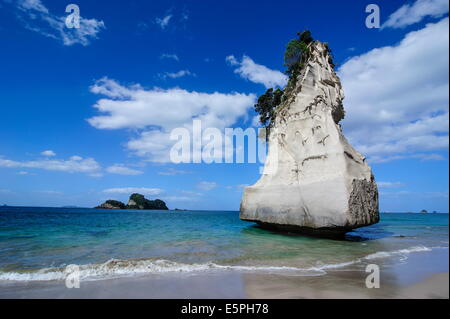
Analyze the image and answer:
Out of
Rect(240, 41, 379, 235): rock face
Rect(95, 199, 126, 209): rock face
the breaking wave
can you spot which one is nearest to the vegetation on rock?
Rect(240, 41, 379, 235): rock face

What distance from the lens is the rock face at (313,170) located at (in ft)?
40.5

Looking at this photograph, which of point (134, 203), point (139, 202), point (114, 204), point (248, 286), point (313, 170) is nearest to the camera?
point (248, 286)

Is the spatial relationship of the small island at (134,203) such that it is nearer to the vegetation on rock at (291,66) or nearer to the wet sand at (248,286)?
the vegetation on rock at (291,66)

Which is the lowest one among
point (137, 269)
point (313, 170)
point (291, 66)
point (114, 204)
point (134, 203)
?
point (114, 204)

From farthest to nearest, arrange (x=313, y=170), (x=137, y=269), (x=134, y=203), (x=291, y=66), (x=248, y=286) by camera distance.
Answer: (x=134, y=203)
(x=291, y=66)
(x=313, y=170)
(x=137, y=269)
(x=248, y=286)

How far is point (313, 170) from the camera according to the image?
1388cm

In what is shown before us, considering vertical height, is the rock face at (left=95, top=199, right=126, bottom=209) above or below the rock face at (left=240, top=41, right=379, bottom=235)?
below

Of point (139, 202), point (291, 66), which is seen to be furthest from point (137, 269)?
point (139, 202)

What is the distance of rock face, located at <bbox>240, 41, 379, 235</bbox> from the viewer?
12.3 meters

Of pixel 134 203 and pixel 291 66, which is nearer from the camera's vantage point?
pixel 291 66

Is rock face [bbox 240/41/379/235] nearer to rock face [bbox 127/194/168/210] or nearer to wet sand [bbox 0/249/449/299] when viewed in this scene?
wet sand [bbox 0/249/449/299]

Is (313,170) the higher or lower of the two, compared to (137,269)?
higher

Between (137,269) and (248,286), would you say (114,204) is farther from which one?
(248,286)

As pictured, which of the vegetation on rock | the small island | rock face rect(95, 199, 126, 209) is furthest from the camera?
rock face rect(95, 199, 126, 209)
